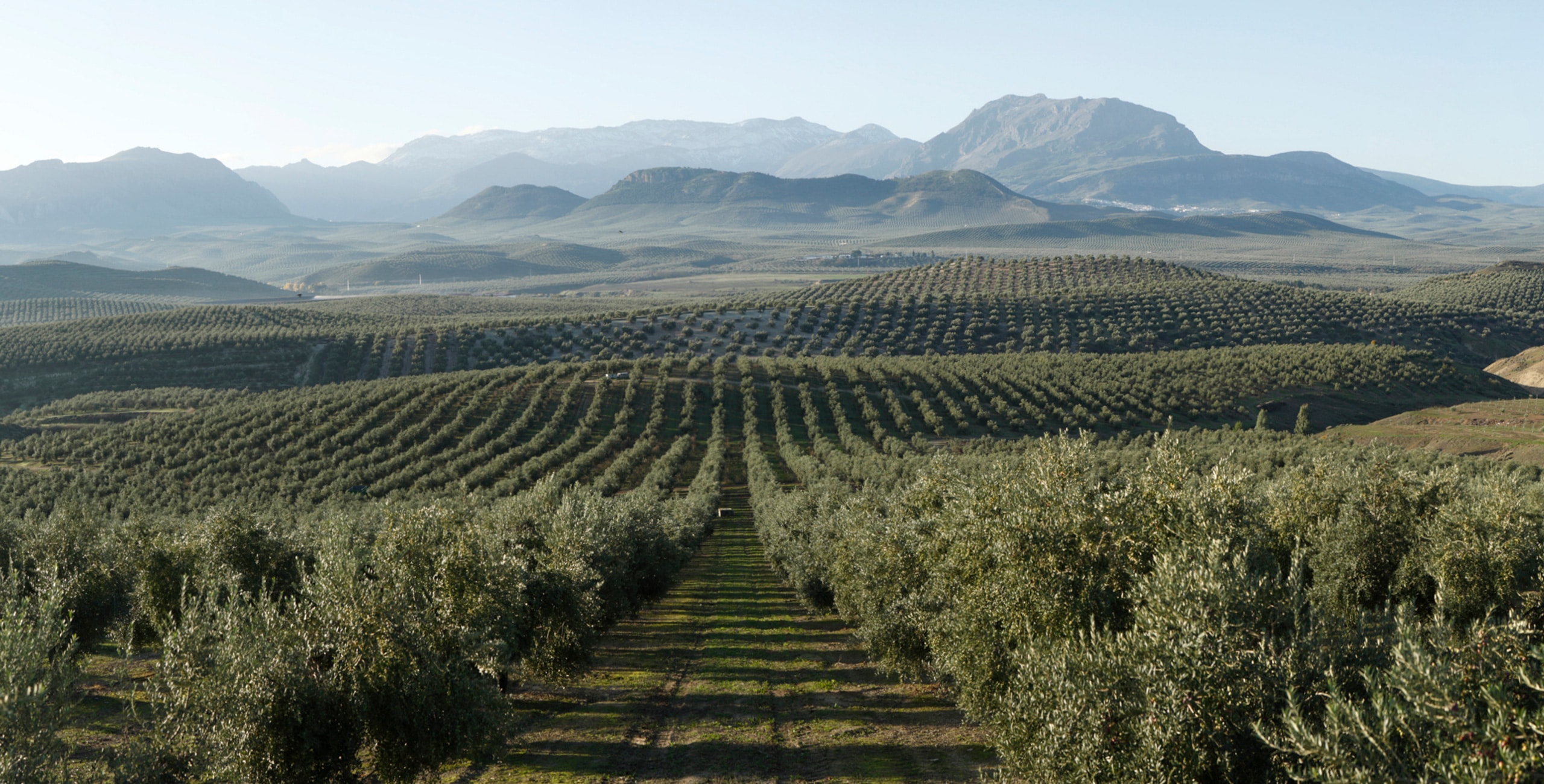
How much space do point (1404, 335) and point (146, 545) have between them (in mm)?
173969

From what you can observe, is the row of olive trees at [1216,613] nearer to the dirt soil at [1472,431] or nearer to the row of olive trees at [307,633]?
the row of olive trees at [307,633]

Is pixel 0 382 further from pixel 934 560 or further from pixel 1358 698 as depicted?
pixel 1358 698

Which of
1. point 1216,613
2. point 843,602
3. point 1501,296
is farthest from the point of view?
point 1501,296

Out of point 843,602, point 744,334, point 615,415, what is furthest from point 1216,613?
point 744,334

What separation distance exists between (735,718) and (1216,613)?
55.4ft

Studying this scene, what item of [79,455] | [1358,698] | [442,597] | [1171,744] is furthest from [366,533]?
[79,455]

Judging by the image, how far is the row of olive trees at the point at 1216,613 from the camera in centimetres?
1212

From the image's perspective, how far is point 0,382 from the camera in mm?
113688

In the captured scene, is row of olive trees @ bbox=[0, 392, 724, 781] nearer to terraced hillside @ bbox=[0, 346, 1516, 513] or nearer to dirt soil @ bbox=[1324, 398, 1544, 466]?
terraced hillside @ bbox=[0, 346, 1516, 513]

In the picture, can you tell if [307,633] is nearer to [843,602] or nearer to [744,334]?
[843,602]

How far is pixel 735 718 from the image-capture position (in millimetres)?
27578

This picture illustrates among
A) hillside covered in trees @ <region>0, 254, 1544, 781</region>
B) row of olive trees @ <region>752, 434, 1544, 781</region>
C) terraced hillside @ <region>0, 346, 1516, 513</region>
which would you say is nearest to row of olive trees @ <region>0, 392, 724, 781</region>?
hillside covered in trees @ <region>0, 254, 1544, 781</region>

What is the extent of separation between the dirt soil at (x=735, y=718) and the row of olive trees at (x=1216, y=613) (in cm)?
199

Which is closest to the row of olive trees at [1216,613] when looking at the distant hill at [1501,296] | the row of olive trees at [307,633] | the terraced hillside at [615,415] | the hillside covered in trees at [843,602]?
the hillside covered in trees at [843,602]
